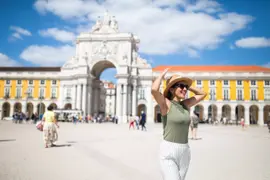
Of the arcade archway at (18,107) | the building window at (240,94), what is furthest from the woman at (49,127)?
the arcade archway at (18,107)

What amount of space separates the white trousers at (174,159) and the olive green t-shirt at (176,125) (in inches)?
3.1

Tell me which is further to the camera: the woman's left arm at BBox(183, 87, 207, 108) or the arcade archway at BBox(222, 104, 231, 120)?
the arcade archway at BBox(222, 104, 231, 120)

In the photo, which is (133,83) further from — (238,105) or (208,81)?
(238,105)

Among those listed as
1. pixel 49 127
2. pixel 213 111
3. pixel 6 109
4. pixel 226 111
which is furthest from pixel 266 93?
pixel 6 109

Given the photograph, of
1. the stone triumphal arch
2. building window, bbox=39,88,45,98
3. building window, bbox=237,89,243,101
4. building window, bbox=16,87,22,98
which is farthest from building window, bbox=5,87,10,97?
building window, bbox=237,89,243,101

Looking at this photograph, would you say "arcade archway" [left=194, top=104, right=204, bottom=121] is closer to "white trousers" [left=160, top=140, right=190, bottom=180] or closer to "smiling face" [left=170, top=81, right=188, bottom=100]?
"smiling face" [left=170, top=81, right=188, bottom=100]

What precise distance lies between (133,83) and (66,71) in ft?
51.2

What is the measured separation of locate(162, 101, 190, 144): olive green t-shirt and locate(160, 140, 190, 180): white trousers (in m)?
0.08

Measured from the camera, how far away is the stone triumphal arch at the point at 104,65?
1916 inches

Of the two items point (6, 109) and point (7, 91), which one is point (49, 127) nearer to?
point (7, 91)

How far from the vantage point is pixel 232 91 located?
51.0 meters

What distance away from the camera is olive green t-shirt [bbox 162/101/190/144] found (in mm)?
3158

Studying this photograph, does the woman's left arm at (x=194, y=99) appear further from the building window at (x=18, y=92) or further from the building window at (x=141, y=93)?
the building window at (x=18, y=92)

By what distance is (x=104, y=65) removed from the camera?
54625 millimetres
